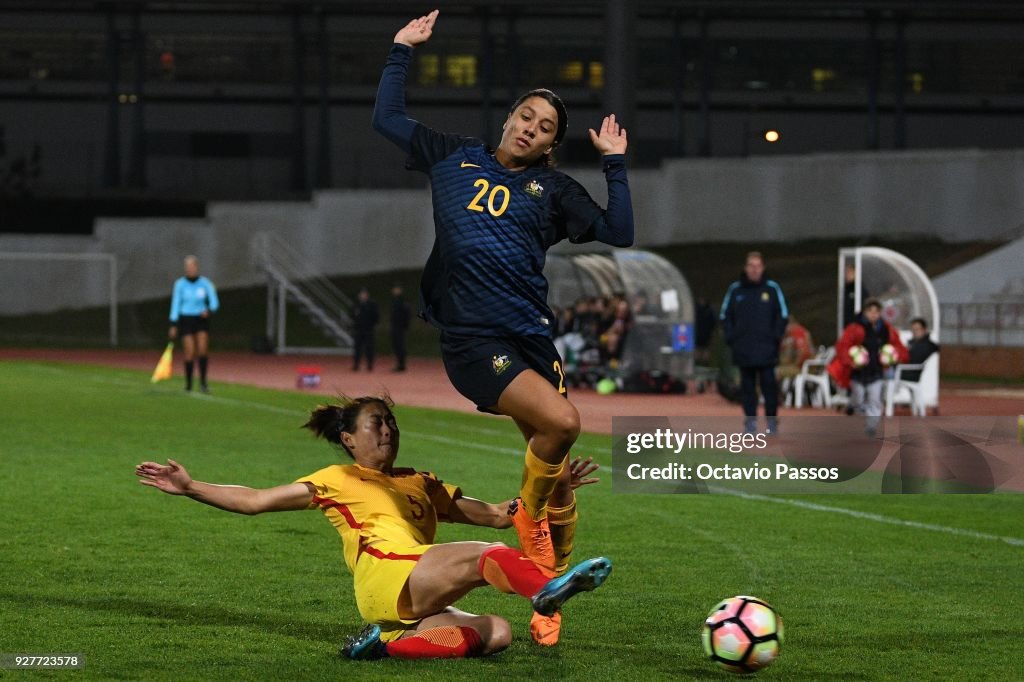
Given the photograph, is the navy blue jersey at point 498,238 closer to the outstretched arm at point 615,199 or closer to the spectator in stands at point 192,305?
the outstretched arm at point 615,199

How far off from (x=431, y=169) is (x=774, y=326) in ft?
35.4

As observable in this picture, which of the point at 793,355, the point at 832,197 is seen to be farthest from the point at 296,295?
the point at 793,355

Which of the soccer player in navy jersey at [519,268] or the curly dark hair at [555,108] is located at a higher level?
the curly dark hair at [555,108]

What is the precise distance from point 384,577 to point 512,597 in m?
1.84

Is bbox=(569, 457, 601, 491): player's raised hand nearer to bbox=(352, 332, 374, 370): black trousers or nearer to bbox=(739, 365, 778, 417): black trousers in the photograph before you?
bbox=(739, 365, 778, 417): black trousers

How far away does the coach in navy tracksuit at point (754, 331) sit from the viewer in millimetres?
16609

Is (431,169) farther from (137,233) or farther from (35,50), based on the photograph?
(35,50)

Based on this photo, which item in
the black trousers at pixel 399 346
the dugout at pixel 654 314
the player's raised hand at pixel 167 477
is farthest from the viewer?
the black trousers at pixel 399 346

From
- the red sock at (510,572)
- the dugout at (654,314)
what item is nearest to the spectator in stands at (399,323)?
the dugout at (654,314)

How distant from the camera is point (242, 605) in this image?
23.2 feet

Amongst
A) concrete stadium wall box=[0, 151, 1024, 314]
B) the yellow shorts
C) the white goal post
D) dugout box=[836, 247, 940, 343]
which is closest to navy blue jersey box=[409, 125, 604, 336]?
the yellow shorts

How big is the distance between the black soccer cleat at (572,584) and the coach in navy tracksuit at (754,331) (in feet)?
37.7

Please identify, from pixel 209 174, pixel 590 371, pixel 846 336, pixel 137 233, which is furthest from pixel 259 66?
pixel 846 336

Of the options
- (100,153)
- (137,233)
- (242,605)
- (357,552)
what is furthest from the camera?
(100,153)
